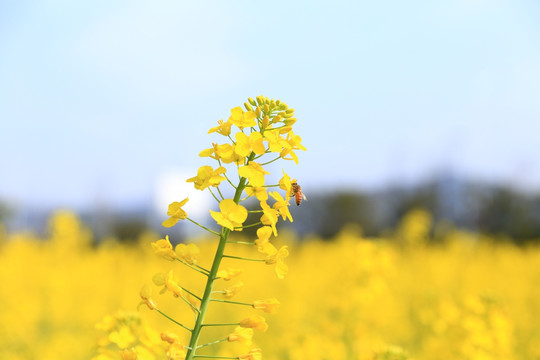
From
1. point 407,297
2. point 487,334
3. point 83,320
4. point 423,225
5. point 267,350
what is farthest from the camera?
point 423,225

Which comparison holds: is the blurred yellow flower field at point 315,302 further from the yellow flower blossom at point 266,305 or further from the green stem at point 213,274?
the yellow flower blossom at point 266,305

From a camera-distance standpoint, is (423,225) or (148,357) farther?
(423,225)

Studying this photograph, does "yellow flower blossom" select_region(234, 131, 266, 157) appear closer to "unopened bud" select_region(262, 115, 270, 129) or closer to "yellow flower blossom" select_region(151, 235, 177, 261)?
"unopened bud" select_region(262, 115, 270, 129)

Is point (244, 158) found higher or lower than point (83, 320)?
higher

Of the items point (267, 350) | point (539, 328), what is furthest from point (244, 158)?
point (539, 328)

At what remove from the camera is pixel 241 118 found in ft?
4.74

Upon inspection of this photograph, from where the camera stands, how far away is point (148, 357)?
167 centimetres

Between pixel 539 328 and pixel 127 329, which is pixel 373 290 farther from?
pixel 539 328

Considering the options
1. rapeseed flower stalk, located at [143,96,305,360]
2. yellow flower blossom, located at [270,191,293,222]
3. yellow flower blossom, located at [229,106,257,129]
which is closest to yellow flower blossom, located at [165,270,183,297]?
rapeseed flower stalk, located at [143,96,305,360]

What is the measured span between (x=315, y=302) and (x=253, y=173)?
766cm

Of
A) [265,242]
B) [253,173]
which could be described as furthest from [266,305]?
[253,173]

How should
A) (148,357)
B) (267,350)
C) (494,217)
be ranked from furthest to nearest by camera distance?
(494,217), (267,350), (148,357)

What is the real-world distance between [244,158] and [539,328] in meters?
7.75

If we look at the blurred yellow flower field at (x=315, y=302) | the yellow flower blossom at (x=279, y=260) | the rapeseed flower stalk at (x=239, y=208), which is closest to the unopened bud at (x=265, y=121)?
the rapeseed flower stalk at (x=239, y=208)
